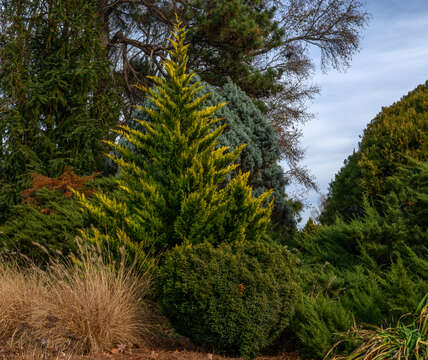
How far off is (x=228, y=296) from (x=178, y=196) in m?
2.01

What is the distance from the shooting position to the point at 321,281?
5.65m

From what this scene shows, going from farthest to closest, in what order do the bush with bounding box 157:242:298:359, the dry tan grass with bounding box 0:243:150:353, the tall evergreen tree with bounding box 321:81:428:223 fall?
the tall evergreen tree with bounding box 321:81:428:223 → the dry tan grass with bounding box 0:243:150:353 → the bush with bounding box 157:242:298:359

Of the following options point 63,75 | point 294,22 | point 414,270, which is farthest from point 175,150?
point 294,22

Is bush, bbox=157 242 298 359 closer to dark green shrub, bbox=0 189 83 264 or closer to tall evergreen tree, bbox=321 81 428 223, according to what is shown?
dark green shrub, bbox=0 189 83 264

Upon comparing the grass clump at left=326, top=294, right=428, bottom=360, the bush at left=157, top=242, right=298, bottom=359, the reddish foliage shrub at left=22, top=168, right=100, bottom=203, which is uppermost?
the reddish foliage shrub at left=22, top=168, right=100, bottom=203

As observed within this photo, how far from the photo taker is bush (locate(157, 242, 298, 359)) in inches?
162

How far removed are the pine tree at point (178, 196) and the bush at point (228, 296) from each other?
109 centimetres

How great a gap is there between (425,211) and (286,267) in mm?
2806

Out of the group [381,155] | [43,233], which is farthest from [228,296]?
[381,155]

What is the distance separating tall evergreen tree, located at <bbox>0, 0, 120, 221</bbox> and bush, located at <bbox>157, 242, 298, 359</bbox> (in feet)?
23.1

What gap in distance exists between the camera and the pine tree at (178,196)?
557 centimetres

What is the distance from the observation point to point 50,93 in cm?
1080

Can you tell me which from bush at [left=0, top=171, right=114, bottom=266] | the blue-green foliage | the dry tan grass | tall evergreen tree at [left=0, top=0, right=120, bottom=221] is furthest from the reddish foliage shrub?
the dry tan grass

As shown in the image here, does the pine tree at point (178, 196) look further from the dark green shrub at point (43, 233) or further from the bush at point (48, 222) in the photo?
Result: the dark green shrub at point (43, 233)
